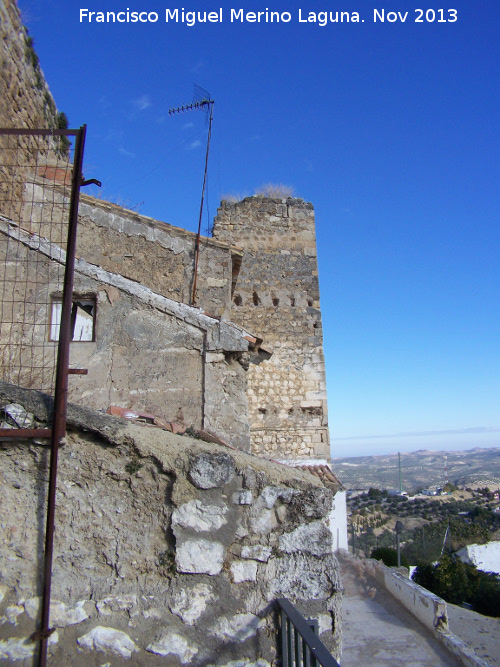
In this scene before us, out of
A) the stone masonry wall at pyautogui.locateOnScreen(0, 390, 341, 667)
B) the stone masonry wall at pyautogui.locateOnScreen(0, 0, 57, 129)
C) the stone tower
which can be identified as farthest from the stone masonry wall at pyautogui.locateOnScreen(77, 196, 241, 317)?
the stone masonry wall at pyautogui.locateOnScreen(0, 390, 341, 667)

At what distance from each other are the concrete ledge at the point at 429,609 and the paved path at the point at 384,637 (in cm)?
16

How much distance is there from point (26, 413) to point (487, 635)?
16534 millimetres

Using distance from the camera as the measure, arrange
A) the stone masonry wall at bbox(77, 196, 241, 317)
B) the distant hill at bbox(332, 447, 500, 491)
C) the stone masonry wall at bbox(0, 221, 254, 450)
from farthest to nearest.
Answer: the distant hill at bbox(332, 447, 500, 491), the stone masonry wall at bbox(77, 196, 241, 317), the stone masonry wall at bbox(0, 221, 254, 450)

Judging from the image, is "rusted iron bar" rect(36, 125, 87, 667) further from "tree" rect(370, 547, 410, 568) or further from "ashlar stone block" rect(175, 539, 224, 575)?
"tree" rect(370, 547, 410, 568)

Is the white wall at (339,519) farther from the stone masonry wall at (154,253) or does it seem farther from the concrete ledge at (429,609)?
the stone masonry wall at (154,253)

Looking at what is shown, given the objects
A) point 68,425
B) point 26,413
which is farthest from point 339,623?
point 26,413

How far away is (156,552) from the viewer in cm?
273

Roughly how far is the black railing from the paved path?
801cm

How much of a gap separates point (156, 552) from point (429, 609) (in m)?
11.3

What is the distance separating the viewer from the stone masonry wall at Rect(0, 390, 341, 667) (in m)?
2.56

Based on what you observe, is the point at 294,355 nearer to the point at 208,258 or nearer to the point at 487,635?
the point at 208,258

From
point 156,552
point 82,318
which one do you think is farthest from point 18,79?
point 156,552

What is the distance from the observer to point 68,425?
284 centimetres

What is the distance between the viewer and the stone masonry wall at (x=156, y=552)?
2561mm
